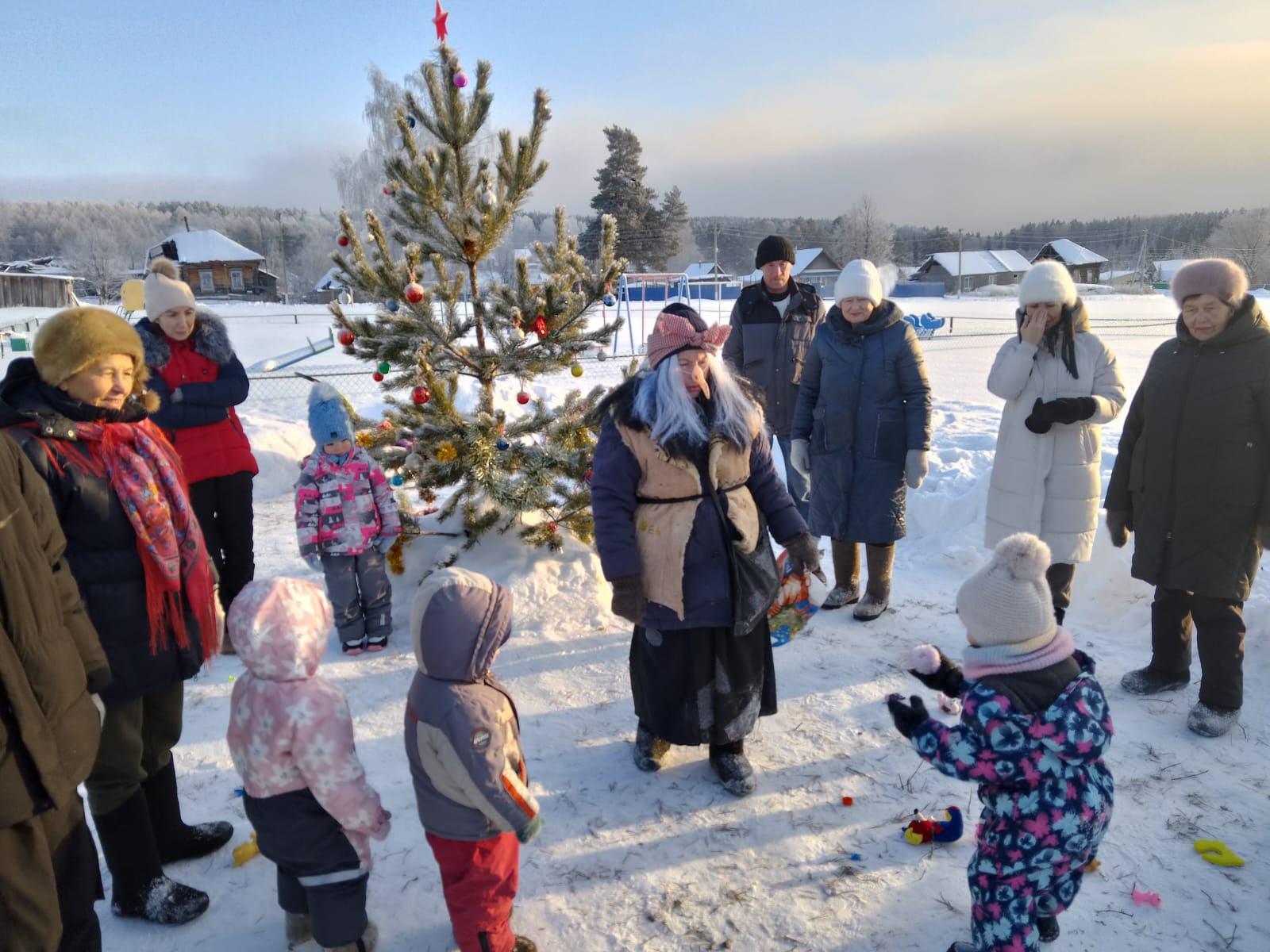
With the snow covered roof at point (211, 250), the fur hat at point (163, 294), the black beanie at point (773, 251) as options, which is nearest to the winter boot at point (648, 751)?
the fur hat at point (163, 294)

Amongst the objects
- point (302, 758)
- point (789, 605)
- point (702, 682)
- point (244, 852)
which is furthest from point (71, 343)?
point (789, 605)

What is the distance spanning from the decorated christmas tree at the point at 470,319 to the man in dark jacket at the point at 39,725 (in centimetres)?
292

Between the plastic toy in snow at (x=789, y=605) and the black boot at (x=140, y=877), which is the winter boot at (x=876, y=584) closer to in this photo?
the plastic toy in snow at (x=789, y=605)

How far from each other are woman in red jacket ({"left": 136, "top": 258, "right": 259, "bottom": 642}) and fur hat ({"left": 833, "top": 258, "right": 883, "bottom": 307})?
3.65 meters

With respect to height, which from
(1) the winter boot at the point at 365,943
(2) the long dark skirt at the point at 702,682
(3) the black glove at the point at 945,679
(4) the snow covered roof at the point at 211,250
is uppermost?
(4) the snow covered roof at the point at 211,250

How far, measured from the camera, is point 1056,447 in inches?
160

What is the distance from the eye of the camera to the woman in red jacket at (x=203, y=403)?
4188 millimetres

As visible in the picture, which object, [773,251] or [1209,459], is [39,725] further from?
[773,251]

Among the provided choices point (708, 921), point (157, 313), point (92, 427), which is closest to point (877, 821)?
point (708, 921)

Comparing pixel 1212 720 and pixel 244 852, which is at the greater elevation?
pixel 1212 720

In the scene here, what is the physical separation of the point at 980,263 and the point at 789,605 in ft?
236

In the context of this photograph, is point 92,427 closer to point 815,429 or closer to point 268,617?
point 268,617

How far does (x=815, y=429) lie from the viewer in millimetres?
4953

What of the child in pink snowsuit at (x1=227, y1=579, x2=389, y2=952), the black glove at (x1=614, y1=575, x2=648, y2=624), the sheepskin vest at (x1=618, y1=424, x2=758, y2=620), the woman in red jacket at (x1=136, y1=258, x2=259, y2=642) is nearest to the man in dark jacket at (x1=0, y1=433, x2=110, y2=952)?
the child in pink snowsuit at (x1=227, y1=579, x2=389, y2=952)
